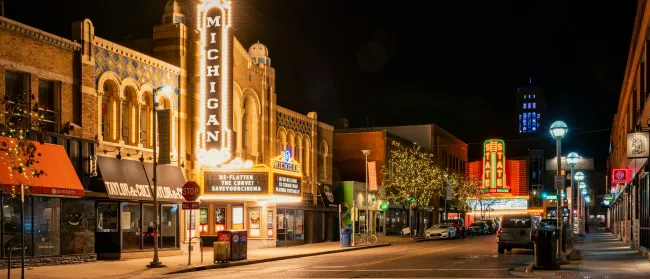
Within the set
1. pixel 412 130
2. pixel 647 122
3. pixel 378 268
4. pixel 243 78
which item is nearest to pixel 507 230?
pixel 647 122

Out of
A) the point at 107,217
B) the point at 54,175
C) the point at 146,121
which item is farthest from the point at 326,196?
the point at 54,175

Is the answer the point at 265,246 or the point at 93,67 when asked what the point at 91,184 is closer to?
the point at 93,67

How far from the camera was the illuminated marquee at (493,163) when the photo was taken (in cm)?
10419

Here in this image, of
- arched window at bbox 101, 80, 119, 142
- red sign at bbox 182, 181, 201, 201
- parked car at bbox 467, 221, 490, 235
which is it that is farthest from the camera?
parked car at bbox 467, 221, 490, 235

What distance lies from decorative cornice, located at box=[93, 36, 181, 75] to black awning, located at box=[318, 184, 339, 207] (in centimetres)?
1856

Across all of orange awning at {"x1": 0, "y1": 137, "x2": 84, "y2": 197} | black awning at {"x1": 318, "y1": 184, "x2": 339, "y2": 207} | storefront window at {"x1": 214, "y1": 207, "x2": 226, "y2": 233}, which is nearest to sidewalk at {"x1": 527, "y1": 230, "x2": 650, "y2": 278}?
orange awning at {"x1": 0, "y1": 137, "x2": 84, "y2": 197}

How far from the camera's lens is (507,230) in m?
34.9

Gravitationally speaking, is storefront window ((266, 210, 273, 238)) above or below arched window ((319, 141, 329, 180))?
below

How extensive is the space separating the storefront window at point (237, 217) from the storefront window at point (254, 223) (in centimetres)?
44

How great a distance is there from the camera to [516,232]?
34719mm

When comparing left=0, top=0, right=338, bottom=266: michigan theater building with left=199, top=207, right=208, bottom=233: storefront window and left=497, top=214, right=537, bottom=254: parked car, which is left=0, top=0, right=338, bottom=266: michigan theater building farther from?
left=497, top=214, right=537, bottom=254: parked car

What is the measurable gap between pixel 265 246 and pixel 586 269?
70.5ft

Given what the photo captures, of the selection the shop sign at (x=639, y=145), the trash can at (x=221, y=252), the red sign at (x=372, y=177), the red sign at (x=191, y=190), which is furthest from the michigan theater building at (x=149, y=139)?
the shop sign at (x=639, y=145)

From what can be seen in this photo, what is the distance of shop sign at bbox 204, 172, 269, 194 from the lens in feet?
124
